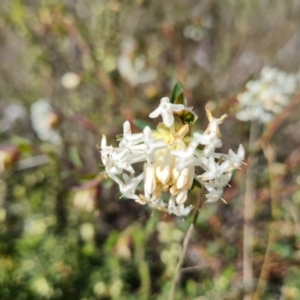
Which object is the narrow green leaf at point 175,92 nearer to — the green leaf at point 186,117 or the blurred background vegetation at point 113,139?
the green leaf at point 186,117

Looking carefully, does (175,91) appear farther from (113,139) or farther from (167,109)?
(113,139)

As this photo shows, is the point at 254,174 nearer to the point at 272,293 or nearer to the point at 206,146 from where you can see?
the point at 272,293

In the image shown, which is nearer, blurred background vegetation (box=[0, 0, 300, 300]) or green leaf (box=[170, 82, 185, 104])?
green leaf (box=[170, 82, 185, 104])

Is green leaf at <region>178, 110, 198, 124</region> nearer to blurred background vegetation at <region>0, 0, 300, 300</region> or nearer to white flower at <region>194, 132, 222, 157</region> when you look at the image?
white flower at <region>194, 132, 222, 157</region>

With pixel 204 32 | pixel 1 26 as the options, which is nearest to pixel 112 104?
pixel 204 32

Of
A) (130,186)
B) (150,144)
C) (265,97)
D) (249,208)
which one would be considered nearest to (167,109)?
(150,144)

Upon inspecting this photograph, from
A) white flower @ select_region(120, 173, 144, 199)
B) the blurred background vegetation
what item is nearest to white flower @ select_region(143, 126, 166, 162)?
white flower @ select_region(120, 173, 144, 199)
